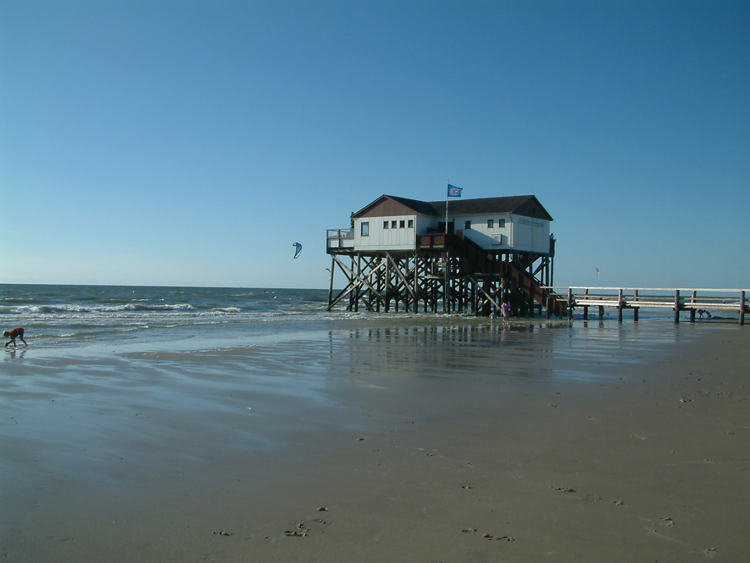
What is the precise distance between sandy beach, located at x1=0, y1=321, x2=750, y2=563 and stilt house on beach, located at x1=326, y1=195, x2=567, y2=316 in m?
26.0

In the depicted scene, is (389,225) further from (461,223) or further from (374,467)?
(374,467)

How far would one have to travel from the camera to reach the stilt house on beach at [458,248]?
37844 mm

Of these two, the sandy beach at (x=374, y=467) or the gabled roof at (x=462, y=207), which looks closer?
the sandy beach at (x=374, y=467)

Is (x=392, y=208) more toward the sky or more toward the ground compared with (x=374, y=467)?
more toward the sky

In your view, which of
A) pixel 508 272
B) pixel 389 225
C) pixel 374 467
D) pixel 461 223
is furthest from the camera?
Answer: pixel 389 225

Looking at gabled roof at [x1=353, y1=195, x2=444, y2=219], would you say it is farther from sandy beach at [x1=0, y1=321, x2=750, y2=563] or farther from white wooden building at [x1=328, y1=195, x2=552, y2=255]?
sandy beach at [x1=0, y1=321, x2=750, y2=563]

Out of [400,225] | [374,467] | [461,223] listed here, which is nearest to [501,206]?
[461,223]

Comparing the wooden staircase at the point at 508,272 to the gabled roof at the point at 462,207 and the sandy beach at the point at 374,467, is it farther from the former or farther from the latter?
the sandy beach at the point at 374,467

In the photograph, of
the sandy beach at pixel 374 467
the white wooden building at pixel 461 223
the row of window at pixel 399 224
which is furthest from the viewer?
the row of window at pixel 399 224

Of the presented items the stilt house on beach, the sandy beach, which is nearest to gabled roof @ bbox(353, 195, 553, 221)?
the stilt house on beach

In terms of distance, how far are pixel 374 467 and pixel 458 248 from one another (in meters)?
33.7

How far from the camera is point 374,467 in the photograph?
233 inches

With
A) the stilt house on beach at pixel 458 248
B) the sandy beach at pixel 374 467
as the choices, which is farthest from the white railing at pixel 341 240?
the sandy beach at pixel 374 467

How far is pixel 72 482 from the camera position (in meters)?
5.50
